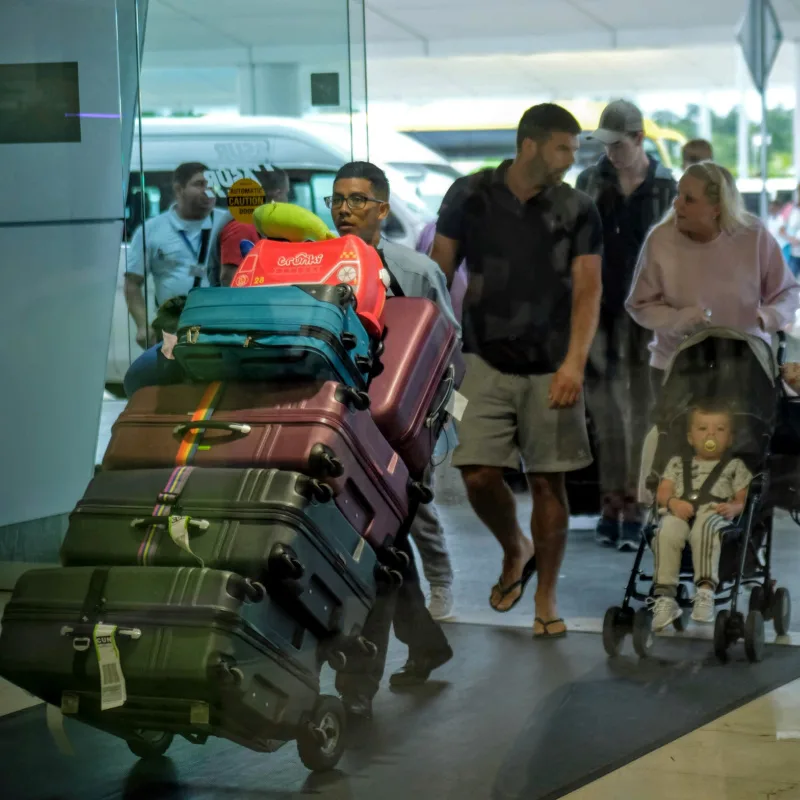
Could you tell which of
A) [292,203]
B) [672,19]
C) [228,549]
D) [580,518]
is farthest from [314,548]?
[672,19]

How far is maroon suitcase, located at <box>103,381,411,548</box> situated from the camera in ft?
10.2

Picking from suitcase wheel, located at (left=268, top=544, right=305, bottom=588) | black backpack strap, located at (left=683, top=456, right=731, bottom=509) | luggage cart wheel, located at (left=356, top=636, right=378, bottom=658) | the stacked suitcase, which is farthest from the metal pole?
suitcase wheel, located at (left=268, top=544, right=305, bottom=588)

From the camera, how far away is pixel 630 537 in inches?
180

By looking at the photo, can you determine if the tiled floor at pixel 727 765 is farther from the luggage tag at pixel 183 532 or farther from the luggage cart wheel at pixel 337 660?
the luggage tag at pixel 183 532

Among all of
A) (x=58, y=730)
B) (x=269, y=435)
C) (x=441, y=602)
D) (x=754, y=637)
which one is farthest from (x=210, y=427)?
(x=754, y=637)

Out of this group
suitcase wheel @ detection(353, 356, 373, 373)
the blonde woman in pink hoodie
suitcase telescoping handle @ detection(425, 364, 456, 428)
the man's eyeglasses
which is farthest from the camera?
the blonde woman in pink hoodie

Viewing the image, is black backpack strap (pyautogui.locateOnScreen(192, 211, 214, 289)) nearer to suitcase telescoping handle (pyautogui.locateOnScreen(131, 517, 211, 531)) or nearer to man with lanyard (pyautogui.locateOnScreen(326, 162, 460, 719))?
man with lanyard (pyautogui.locateOnScreen(326, 162, 460, 719))

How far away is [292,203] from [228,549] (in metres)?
1.06

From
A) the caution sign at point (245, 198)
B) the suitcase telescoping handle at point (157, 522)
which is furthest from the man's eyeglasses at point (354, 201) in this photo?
the suitcase telescoping handle at point (157, 522)

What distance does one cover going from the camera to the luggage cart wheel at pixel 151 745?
344 centimetres

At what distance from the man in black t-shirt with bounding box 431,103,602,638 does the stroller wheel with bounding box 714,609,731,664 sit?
511 mm

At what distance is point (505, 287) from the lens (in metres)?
3.73

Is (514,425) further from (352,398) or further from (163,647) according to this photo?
(163,647)

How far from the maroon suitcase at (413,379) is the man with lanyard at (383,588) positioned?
13cm
